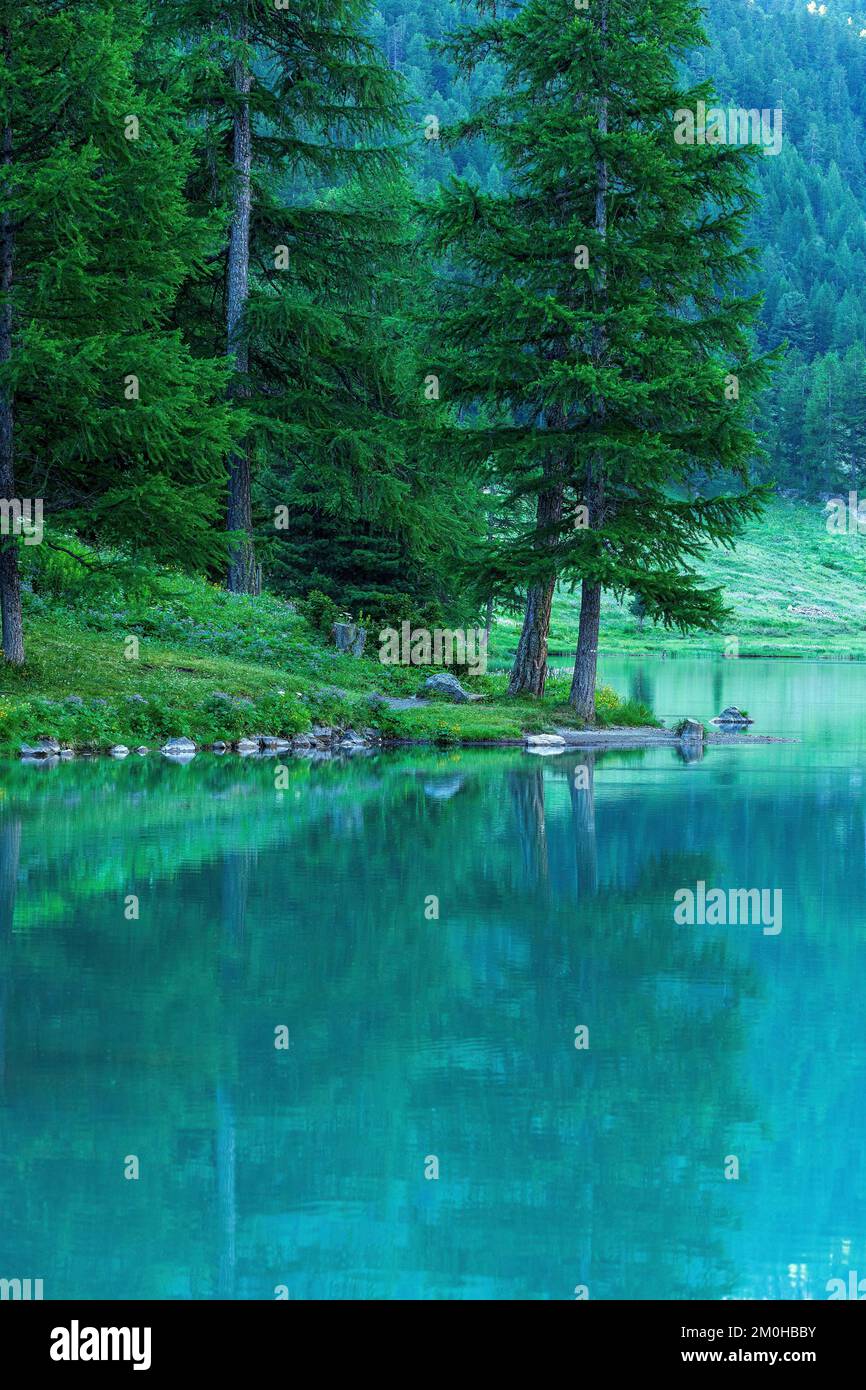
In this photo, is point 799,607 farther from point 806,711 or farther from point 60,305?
point 60,305

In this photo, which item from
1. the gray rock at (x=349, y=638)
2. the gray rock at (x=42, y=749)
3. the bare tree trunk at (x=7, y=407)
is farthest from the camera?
the gray rock at (x=349, y=638)

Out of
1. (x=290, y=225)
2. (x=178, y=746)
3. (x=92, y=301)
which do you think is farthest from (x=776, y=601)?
(x=92, y=301)

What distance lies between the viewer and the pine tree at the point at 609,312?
28125 mm

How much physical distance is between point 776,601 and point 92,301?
4056 inches

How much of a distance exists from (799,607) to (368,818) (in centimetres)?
10610

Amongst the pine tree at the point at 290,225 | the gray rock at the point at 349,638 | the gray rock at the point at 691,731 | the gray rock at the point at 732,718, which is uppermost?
the pine tree at the point at 290,225

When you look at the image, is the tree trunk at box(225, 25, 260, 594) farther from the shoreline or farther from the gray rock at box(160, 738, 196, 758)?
the gray rock at box(160, 738, 196, 758)

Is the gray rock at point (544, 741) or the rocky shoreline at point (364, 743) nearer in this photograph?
the rocky shoreline at point (364, 743)

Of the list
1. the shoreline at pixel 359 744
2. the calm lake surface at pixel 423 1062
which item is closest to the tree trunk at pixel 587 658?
the shoreline at pixel 359 744

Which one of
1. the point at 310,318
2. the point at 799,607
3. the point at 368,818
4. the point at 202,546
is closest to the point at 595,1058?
the point at 368,818

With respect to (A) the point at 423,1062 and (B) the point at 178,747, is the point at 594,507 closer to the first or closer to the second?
(B) the point at 178,747

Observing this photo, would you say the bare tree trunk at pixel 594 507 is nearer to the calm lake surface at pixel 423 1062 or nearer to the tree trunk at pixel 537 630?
the tree trunk at pixel 537 630

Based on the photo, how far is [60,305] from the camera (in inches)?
977

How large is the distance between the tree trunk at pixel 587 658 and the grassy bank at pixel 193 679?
35 cm
